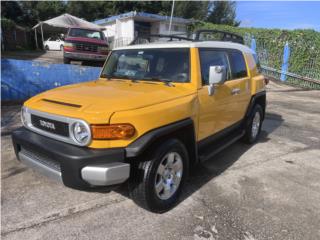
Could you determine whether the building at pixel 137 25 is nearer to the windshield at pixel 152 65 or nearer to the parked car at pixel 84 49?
the parked car at pixel 84 49

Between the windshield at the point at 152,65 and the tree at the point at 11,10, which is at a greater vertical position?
the tree at the point at 11,10

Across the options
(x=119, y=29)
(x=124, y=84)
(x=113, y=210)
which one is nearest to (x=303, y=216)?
(x=113, y=210)

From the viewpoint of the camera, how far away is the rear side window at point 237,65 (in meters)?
5.03

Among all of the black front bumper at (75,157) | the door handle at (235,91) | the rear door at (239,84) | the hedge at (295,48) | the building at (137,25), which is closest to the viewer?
the black front bumper at (75,157)

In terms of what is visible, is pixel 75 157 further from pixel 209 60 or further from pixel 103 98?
pixel 209 60

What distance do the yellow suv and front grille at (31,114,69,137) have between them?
10 mm

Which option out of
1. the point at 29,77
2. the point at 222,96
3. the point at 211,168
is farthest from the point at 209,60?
the point at 29,77

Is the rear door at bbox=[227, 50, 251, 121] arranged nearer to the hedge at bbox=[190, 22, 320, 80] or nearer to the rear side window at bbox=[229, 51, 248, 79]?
the rear side window at bbox=[229, 51, 248, 79]

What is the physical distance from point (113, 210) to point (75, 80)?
6174mm

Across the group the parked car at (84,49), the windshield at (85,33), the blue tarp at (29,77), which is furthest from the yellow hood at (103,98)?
the windshield at (85,33)

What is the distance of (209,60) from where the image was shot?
14.2 feet

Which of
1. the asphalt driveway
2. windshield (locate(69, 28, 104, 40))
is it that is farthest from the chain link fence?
the asphalt driveway

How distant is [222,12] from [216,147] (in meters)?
44.9

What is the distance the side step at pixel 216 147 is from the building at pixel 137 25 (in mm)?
23205
